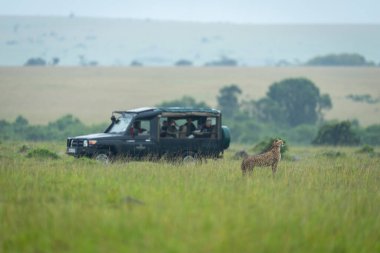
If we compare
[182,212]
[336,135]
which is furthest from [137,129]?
[336,135]

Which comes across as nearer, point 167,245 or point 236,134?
point 167,245

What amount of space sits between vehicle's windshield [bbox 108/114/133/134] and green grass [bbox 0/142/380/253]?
4.22 meters

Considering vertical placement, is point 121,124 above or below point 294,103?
below

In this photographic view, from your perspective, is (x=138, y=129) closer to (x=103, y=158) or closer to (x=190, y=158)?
(x=103, y=158)

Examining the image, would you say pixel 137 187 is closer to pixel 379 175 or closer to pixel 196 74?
pixel 379 175

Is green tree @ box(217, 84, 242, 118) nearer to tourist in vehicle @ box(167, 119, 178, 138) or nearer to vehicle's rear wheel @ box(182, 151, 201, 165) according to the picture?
tourist in vehicle @ box(167, 119, 178, 138)

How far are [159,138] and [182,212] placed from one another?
36.2ft

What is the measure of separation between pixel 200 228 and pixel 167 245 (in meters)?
1.17

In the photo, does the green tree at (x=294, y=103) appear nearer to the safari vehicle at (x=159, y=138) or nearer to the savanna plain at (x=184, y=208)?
the savanna plain at (x=184, y=208)

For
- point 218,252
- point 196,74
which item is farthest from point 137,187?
point 196,74

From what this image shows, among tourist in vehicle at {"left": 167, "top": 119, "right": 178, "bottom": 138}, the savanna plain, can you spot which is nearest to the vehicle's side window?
tourist in vehicle at {"left": 167, "top": 119, "right": 178, "bottom": 138}

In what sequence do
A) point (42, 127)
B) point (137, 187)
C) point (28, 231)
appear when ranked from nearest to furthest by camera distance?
point (28, 231)
point (137, 187)
point (42, 127)

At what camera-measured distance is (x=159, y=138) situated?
25.2m

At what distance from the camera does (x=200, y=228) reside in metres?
13.2
